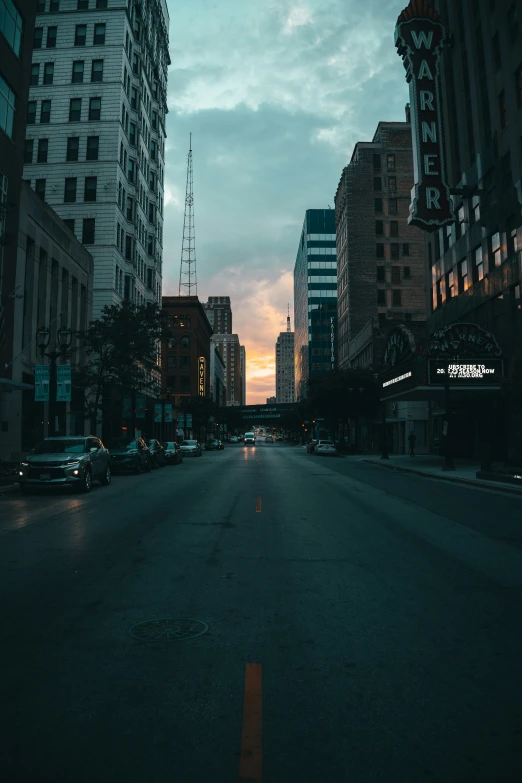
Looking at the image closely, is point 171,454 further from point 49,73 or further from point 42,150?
point 49,73

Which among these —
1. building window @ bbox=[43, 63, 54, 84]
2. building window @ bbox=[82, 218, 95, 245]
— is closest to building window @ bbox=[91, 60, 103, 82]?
building window @ bbox=[43, 63, 54, 84]

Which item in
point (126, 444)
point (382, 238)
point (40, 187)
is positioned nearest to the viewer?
point (126, 444)

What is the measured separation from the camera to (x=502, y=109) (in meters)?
32.2

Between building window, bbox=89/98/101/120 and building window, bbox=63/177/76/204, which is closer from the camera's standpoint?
building window, bbox=63/177/76/204

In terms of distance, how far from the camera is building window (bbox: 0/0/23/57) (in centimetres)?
2850

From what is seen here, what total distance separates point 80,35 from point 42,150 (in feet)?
35.6

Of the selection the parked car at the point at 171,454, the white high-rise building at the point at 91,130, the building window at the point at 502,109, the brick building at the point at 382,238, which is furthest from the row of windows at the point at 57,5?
the brick building at the point at 382,238

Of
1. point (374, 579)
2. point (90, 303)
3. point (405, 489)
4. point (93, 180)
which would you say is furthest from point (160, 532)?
point (93, 180)

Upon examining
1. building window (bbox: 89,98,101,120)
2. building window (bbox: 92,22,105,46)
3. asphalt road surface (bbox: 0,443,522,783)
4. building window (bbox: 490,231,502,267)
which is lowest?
asphalt road surface (bbox: 0,443,522,783)

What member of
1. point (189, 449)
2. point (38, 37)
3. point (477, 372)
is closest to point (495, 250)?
point (477, 372)

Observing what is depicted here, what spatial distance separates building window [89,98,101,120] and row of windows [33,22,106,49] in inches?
205

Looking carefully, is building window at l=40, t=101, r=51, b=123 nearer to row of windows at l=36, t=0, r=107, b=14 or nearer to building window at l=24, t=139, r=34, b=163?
building window at l=24, t=139, r=34, b=163

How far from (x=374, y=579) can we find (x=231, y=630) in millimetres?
2488

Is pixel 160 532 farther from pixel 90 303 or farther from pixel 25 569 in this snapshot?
pixel 90 303
